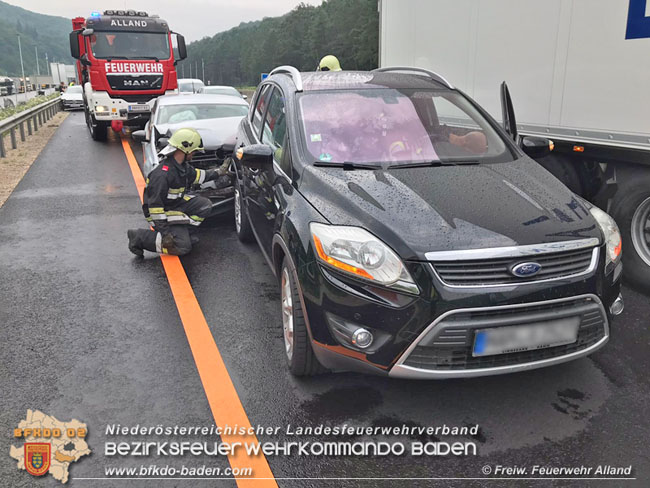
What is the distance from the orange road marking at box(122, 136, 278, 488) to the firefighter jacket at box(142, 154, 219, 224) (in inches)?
23.9

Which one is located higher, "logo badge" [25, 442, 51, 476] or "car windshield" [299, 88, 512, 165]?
"car windshield" [299, 88, 512, 165]

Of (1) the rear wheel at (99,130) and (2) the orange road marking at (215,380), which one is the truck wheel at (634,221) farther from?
(1) the rear wheel at (99,130)

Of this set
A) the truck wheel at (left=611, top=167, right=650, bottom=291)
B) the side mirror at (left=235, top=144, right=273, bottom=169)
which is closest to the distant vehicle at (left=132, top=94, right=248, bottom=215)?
the side mirror at (left=235, top=144, right=273, bottom=169)

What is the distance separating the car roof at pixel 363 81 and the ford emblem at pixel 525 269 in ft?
7.34

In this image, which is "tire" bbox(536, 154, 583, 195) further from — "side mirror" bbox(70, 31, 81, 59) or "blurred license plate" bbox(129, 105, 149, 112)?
"side mirror" bbox(70, 31, 81, 59)

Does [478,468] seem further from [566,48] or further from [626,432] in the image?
[566,48]

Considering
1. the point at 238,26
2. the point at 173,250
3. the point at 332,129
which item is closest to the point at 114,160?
the point at 173,250

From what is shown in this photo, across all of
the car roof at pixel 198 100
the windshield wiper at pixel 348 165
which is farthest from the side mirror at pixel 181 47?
the windshield wiper at pixel 348 165

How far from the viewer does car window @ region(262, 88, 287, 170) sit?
447 cm

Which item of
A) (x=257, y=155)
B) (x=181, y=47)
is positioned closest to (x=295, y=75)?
(x=257, y=155)

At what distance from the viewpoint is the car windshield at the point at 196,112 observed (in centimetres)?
912

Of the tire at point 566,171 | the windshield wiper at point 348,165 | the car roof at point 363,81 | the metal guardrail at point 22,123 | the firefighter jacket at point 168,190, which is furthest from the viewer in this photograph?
the metal guardrail at point 22,123

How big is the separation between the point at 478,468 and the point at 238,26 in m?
212

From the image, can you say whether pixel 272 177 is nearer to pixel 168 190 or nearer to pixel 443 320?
pixel 443 320
